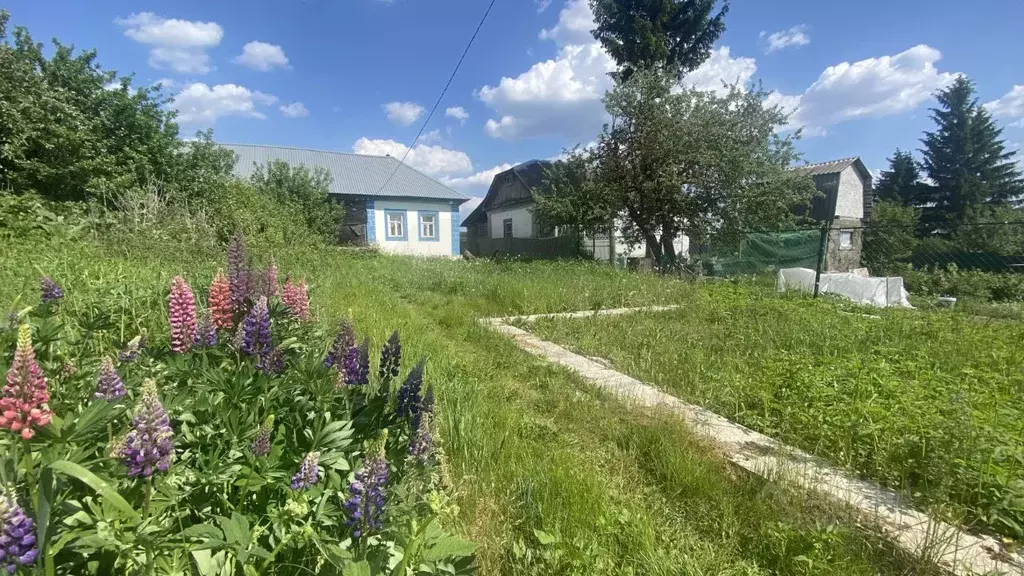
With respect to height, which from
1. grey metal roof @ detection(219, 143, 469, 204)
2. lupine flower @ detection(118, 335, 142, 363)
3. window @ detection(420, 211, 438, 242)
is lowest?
lupine flower @ detection(118, 335, 142, 363)

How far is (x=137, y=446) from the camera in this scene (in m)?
0.88

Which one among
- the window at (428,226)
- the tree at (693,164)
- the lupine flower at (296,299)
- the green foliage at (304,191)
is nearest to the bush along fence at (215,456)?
the lupine flower at (296,299)

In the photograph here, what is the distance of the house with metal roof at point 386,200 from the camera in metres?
22.9

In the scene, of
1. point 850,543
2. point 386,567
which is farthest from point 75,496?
point 850,543

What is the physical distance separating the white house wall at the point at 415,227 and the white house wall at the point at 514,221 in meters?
3.65

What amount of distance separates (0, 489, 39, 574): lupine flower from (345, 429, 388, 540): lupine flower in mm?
566

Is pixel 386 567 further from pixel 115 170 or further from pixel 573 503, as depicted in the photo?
pixel 115 170

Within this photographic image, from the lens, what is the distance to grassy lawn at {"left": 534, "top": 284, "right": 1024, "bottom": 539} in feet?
6.55

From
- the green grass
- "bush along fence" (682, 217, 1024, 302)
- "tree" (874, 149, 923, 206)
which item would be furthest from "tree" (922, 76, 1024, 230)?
the green grass

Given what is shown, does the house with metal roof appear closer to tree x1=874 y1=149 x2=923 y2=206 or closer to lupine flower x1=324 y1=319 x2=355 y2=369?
lupine flower x1=324 y1=319 x2=355 y2=369

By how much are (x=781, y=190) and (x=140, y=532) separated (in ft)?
46.6

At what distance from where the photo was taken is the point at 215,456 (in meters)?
1.29

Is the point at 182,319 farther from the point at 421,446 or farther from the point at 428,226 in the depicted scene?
the point at 428,226

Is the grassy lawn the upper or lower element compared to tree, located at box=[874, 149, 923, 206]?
lower
